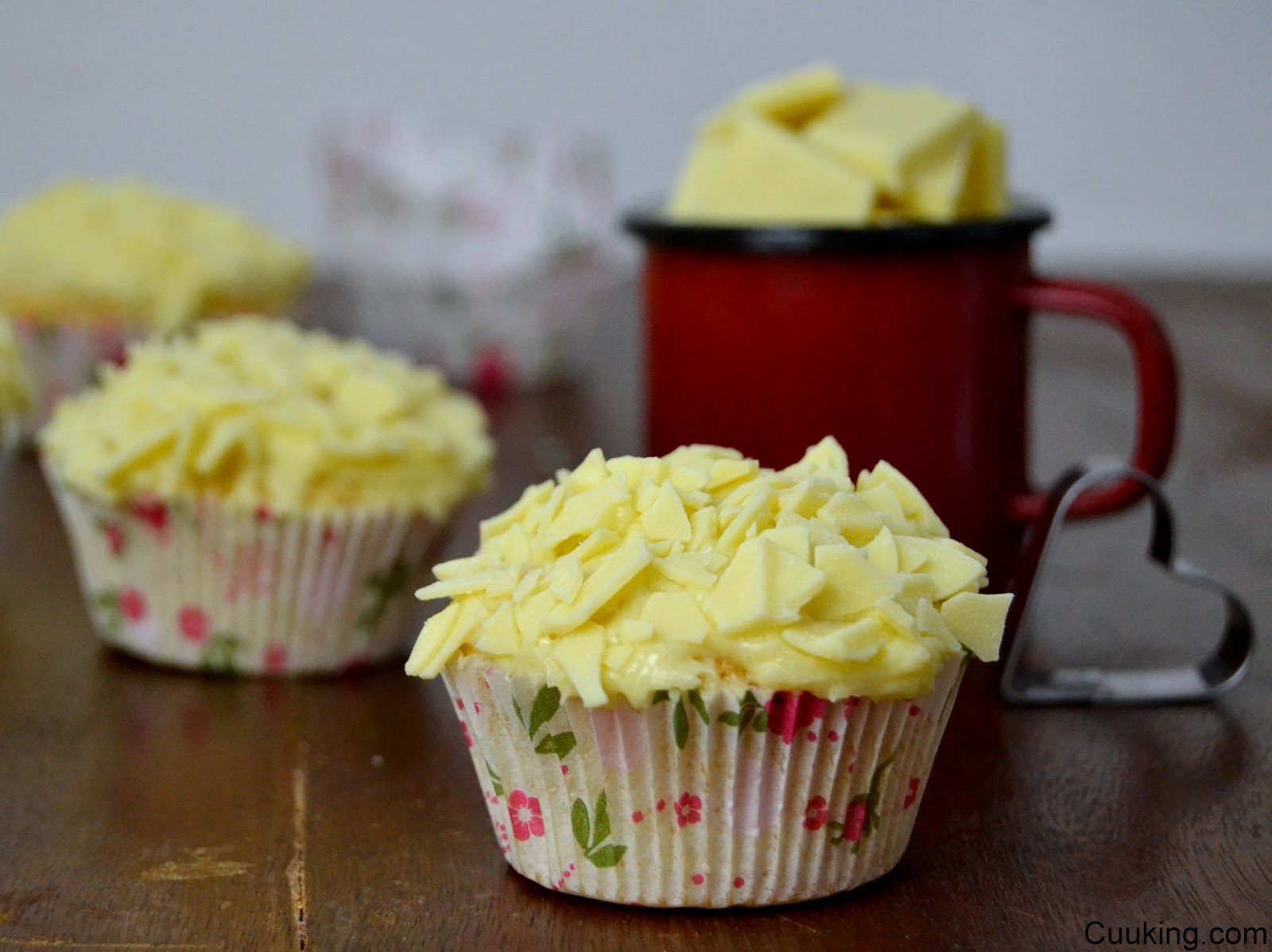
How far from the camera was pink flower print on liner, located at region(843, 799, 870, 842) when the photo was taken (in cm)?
58

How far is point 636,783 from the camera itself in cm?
57

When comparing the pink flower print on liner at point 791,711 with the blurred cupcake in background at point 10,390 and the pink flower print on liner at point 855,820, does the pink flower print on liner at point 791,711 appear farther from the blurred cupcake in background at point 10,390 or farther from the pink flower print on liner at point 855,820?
the blurred cupcake in background at point 10,390

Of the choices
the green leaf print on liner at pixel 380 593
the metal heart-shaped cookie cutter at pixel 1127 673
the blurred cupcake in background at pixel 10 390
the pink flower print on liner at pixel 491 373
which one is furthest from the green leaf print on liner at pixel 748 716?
the pink flower print on liner at pixel 491 373

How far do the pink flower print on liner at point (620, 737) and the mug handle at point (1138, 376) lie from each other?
0.32 metres

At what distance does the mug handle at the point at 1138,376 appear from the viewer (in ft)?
2.73

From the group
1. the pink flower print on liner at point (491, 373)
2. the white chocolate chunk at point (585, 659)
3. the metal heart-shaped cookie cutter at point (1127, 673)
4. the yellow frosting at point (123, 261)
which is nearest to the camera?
the white chocolate chunk at point (585, 659)

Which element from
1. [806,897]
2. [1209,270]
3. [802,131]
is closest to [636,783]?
[806,897]

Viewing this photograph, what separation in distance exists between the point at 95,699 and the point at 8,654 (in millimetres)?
83

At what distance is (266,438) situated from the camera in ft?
2.70

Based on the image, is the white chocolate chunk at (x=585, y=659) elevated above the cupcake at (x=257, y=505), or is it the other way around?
the white chocolate chunk at (x=585, y=659)

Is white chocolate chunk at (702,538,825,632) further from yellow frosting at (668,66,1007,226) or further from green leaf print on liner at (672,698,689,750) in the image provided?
yellow frosting at (668,66,1007,226)

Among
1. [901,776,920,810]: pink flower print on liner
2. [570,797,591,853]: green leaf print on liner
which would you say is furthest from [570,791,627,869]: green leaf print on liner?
[901,776,920,810]: pink flower print on liner

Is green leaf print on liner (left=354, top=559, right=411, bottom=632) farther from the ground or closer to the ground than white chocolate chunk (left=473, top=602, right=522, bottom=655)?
closer to the ground

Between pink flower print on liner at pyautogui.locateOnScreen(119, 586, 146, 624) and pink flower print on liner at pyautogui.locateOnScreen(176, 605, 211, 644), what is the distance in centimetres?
2
